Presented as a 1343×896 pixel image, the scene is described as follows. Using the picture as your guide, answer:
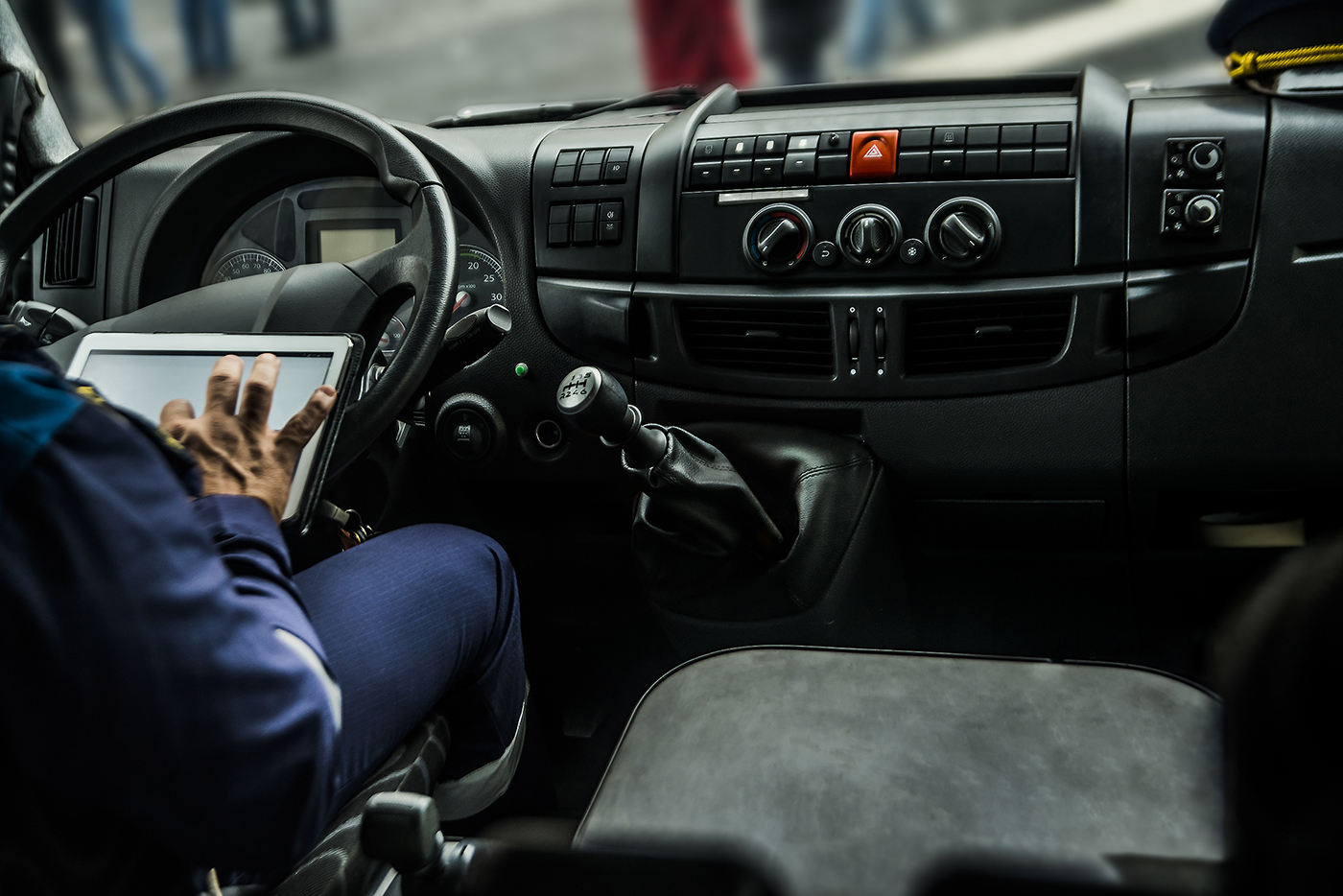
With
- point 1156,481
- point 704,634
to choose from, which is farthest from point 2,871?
point 1156,481

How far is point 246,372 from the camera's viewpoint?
118 centimetres

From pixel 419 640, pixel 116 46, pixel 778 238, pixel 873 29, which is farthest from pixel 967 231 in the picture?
pixel 116 46

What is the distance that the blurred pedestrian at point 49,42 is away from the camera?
2035mm

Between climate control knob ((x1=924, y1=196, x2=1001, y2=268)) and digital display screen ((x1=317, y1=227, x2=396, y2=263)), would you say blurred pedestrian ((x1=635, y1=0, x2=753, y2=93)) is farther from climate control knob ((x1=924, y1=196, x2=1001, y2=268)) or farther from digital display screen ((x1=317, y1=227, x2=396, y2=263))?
climate control knob ((x1=924, y1=196, x2=1001, y2=268))

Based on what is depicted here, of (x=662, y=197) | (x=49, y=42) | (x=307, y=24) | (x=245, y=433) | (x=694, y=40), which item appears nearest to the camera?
(x=245, y=433)

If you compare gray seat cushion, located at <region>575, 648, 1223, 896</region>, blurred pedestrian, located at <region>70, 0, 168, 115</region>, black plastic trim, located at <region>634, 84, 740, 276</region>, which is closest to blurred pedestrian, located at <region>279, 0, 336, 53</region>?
blurred pedestrian, located at <region>70, 0, 168, 115</region>

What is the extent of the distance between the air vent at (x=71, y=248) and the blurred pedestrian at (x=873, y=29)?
1988 mm

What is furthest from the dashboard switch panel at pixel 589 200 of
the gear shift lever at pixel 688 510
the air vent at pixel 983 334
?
the air vent at pixel 983 334

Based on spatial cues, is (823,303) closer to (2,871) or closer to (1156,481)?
(1156,481)

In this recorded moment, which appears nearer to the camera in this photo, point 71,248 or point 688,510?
A: point 688,510

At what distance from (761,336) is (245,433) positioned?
0.82 metres

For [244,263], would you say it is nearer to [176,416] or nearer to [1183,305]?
[176,416]

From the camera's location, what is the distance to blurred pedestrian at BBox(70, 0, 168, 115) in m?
4.11

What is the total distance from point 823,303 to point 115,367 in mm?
908
